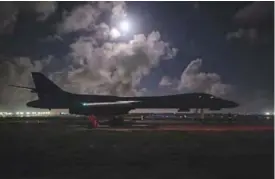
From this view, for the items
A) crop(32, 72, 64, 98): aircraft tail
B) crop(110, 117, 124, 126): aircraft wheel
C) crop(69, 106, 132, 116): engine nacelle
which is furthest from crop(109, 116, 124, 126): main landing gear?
crop(32, 72, 64, 98): aircraft tail

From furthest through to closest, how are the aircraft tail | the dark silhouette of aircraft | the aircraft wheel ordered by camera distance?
the aircraft tail, the dark silhouette of aircraft, the aircraft wheel

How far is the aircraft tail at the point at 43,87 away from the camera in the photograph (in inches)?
2212

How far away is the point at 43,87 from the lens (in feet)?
186

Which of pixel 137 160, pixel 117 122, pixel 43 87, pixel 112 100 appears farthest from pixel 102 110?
pixel 137 160

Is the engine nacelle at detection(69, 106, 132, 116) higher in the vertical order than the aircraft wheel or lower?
higher

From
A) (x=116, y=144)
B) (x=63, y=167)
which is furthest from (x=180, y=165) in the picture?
(x=116, y=144)

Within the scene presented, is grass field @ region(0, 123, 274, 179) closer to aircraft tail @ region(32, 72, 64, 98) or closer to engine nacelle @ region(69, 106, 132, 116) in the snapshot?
engine nacelle @ region(69, 106, 132, 116)

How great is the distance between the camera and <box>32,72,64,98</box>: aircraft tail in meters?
56.2

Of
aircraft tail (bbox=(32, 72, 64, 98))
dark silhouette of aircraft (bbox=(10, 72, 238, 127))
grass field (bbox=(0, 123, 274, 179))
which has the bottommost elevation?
grass field (bbox=(0, 123, 274, 179))

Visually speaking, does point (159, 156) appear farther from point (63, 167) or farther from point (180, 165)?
point (63, 167)

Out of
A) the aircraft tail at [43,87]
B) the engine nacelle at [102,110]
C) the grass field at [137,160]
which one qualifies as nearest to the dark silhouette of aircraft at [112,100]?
the aircraft tail at [43,87]

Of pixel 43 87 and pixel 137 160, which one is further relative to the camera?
pixel 43 87

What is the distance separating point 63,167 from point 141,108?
42.7m

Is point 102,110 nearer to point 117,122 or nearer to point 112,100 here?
point 117,122
